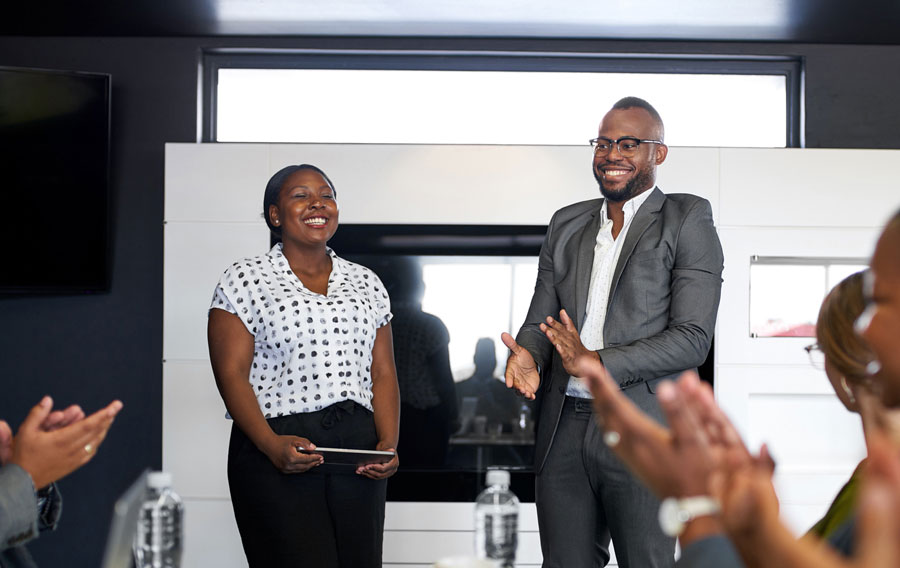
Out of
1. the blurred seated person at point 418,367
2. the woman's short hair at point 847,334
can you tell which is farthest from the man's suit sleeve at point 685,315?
the blurred seated person at point 418,367

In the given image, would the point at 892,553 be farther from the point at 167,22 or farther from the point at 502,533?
the point at 167,22

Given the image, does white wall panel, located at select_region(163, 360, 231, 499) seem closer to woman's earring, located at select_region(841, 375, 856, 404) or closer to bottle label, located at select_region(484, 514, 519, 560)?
bottle label, located at select_region(484, 514, 519, 560)

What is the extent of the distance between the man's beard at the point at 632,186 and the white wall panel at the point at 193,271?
5.49ft

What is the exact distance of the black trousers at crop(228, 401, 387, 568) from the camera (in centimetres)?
238

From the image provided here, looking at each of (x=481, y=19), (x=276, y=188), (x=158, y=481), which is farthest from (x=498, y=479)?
(x=481, y=19)

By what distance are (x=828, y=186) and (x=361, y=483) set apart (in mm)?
2384

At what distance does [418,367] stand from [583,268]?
1415 millimetres

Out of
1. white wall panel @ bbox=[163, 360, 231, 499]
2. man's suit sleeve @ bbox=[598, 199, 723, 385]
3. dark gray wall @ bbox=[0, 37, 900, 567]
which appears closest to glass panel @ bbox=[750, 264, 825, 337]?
dark gray wall @ bbox=[0, 37, 900, 567]

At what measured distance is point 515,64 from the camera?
4359 mm

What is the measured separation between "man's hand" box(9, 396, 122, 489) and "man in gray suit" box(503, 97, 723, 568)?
3.77ft

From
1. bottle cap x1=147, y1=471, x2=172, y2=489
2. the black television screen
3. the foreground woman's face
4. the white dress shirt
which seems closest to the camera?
the foreground woman's face

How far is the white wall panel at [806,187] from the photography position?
3.75 m

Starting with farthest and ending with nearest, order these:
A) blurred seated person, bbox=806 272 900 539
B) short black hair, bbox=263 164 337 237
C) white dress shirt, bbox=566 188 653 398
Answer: short black hair, bbox=263 164 337 237 < white dress shirt, bbox=566 188 653 398 < blurred seated person, bbox=806 272 900 539

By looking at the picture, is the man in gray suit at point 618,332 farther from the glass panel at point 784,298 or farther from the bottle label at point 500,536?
the glass panel at point 784,298
